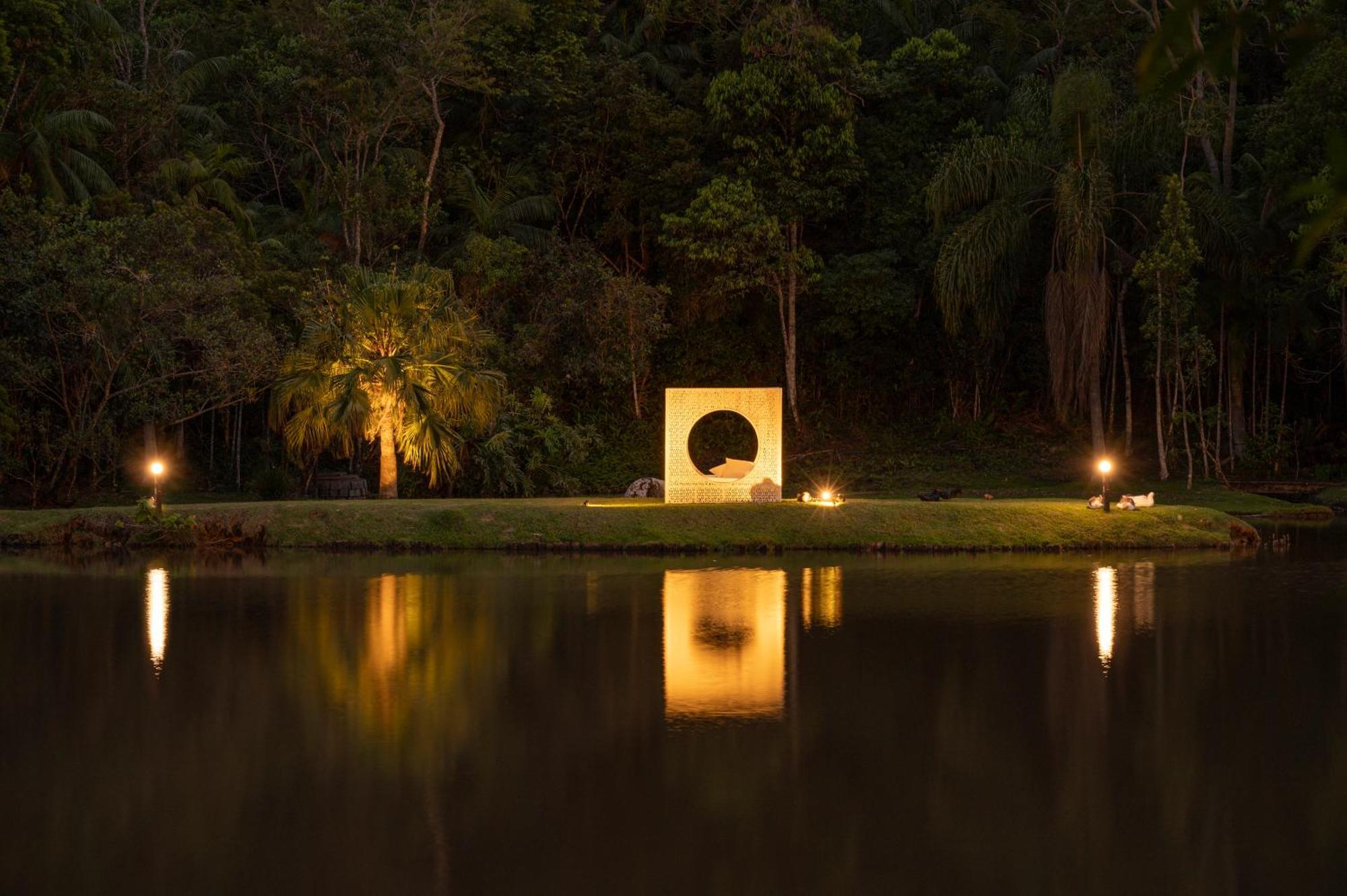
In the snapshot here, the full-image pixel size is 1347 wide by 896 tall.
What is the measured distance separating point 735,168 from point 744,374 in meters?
5.46

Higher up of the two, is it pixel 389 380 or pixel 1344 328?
pixel 1344 328

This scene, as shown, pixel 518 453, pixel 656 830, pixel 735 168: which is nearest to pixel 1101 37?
pixel 735 168

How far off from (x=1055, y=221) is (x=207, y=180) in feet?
63.1

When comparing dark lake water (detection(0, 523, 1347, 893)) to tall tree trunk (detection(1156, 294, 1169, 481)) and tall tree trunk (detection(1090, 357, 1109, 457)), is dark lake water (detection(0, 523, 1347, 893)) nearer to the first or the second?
tall tree trunk (detection(1090, 357, 1109, 457))

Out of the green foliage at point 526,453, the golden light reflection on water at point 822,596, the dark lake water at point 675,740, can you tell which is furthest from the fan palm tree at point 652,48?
the dark lake water at point 675,740

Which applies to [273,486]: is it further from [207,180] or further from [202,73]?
[202,73]

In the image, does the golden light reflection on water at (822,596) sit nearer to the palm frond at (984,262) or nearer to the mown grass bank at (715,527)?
the mown grass bank at (715,527)

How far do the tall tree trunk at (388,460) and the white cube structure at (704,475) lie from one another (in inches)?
214

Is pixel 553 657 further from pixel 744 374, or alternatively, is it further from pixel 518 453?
pixel 744 374

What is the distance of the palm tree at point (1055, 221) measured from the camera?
30094mm

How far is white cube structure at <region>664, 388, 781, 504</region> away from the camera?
77.7 ft

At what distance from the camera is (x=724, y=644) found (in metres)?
12.9

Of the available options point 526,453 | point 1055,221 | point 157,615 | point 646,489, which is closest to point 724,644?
point 157,615

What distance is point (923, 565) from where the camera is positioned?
64.3 feet
